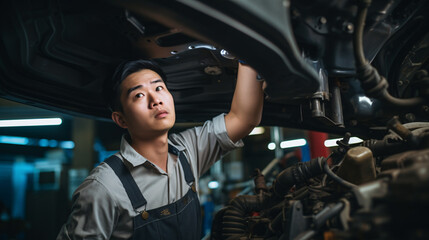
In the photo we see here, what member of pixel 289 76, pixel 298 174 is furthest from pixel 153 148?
pixel 289 76

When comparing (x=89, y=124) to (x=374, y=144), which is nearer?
(x=374, y=144)

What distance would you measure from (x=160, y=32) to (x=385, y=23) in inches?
32.1

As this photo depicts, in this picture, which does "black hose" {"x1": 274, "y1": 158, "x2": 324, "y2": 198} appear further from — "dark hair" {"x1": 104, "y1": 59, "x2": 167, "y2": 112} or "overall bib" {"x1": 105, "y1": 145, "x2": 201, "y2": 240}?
"dark hair" {"x1": 104, "y1": 59, "x2": 167, "y2": 112}

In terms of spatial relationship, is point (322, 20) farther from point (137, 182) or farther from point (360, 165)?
point (137, 182)

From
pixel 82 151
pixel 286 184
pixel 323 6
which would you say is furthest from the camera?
pixel 82 151

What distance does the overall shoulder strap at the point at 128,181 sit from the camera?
4.23 feet

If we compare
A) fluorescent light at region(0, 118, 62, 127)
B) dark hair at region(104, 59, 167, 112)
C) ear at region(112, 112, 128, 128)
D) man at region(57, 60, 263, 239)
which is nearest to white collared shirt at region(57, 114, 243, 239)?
man at region(57, 60, 263, 239)

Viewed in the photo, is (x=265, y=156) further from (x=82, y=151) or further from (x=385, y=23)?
(x=385, y=23)

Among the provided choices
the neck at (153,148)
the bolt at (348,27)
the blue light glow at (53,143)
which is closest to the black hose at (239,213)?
the neck at (153,148)

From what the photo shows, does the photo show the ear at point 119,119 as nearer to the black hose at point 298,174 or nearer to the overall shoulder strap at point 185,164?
the overall shoulder strap at point 185,164

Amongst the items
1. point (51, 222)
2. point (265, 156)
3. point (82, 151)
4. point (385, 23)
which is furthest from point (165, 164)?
point (265, 156)

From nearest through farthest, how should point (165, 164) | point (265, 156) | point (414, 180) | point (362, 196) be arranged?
point (414, 180) → point (362, 196) → point (165, 164) → point (265, 156)

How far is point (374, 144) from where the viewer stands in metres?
1.16

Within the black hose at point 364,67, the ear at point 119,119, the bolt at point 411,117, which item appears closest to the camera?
the black hose at point 364,67
